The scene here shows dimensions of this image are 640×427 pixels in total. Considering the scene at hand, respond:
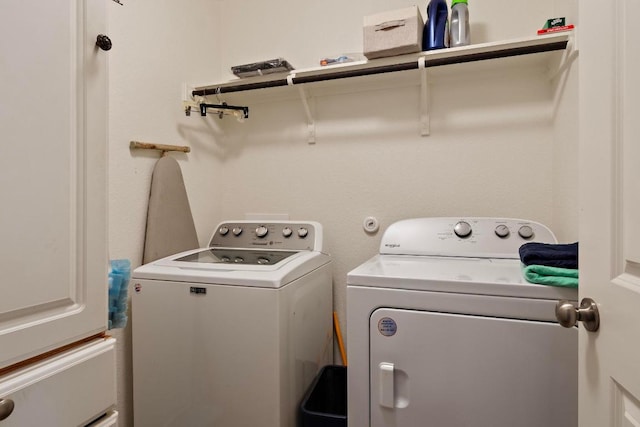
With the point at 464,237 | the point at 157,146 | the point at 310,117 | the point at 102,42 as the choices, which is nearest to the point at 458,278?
the point at 464,237

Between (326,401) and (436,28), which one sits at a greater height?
(436,28)

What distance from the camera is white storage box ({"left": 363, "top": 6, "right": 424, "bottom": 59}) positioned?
4.96 ft

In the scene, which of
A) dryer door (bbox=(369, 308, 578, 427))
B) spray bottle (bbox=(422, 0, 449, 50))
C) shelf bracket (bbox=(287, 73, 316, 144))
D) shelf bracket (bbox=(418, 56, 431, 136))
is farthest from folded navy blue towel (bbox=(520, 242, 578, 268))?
shelf bracket (bbox=(287, 73, 316, 144))

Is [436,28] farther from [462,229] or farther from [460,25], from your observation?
[462,229]

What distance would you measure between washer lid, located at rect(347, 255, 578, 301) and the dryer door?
0.26 ft

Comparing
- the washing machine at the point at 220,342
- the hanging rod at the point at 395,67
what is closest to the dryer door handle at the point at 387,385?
the washing machine at the point at 220,342

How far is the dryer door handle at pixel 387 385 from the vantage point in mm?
1059

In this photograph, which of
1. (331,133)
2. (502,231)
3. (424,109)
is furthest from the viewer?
(331,133)

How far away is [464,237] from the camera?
152cm

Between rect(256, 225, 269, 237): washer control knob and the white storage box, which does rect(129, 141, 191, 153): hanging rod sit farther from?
the white storage box

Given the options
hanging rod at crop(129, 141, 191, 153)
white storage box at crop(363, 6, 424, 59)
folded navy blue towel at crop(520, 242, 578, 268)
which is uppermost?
white storage box at crop(363, 6, 424, 59)

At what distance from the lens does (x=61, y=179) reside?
67cm

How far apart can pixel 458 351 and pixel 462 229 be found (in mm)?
668

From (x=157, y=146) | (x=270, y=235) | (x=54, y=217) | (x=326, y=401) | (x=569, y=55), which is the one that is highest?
(x=569, y=55)
